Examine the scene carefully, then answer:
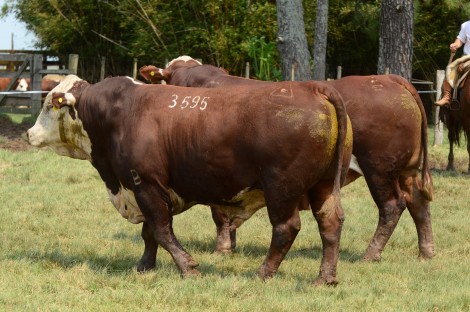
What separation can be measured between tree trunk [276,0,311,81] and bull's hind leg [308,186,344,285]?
31.3 feet

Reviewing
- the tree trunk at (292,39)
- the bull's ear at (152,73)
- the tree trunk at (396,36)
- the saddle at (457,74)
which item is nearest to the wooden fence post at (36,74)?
the tree trunk at (292,39)

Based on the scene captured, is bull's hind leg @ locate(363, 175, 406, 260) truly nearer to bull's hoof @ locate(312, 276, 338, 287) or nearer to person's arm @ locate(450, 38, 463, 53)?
bull's hoof @ locate(312, 276, 338, 287)

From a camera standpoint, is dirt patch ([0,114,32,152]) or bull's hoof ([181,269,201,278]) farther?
dirt patch ([0,114,32,152])

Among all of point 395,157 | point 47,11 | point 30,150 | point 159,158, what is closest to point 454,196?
point 395,157

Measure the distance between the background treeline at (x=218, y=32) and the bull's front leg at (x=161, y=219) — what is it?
14.6m

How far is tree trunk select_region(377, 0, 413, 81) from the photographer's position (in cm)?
1522

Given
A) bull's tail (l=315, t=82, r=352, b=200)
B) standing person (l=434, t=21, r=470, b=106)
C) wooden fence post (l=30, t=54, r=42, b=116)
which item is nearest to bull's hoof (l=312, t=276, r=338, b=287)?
bull's tail (l=315, t=82, r=352, b=200)

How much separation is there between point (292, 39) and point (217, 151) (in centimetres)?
995

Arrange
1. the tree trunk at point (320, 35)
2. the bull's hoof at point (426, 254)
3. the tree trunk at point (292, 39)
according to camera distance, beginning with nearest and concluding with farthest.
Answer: the bull's hoof at point (426, 254) → the tree trunk at point (292, 39) → the tree trunk at point (320, 35)

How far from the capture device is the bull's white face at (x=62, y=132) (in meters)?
7.50

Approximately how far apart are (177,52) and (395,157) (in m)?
17.8

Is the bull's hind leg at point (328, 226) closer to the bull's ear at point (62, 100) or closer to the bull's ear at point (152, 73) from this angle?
the bull's ear at point (62, 100)

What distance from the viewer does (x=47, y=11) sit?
2795cm

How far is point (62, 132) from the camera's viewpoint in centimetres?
757
